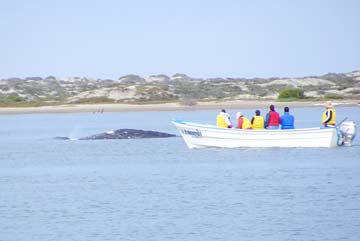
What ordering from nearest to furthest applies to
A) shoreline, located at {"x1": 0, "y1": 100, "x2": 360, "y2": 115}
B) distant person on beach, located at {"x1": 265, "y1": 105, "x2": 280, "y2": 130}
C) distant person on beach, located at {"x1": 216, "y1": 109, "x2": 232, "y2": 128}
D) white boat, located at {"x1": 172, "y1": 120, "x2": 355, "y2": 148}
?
1. white boat, located at {"x1": 172, "y1": 120, "x2": 355, "y2": 148}
2. distant person on beach, located at {"x1": 265, "y1": 105, "x2": 280, "y2": 130}
3. distant person on beach, located at {"x1": 216, "y1": 109, "x2": 232, "y2": 128}
4. shoreline, located at {"x1": 0, "y1": 100, "x2": 360, "y2": 115}

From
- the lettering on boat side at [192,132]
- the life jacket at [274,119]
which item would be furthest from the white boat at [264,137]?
the life jacket at [274,119]

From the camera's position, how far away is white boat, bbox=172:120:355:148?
3491 centimetres

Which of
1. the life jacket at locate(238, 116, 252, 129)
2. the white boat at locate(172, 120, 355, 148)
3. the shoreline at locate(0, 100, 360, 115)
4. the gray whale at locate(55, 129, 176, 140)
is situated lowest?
the shoreline at locate(0, 100, 360, 115)

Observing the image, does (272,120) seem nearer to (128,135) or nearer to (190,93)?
(128,135)

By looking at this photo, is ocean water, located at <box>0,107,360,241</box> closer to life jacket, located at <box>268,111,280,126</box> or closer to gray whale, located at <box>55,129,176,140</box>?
life jacket, located at <box>268,111,280,126</box>

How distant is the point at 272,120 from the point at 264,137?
2.54 ft

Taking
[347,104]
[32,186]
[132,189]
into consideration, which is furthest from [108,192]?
[347,104]

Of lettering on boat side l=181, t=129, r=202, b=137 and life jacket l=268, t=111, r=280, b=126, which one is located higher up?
life jacket l=268, t=111, r=280, b=126

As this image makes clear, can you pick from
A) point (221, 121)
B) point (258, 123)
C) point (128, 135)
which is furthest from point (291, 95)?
point (258, 123)

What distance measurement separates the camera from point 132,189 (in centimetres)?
2630

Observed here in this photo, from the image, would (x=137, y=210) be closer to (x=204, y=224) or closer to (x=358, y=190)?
(x=204, y=224)

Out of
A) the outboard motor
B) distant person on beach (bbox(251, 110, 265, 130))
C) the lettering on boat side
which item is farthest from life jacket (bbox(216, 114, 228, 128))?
the outboard motor

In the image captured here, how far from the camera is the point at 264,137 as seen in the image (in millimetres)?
34938

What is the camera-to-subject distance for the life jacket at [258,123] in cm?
3500
